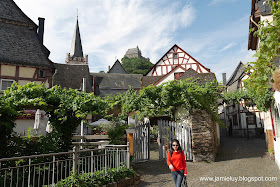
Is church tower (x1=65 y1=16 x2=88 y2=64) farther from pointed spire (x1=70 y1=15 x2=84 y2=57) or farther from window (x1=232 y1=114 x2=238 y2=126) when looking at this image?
window (x1=232 y1=114 x2=238 y2=126)

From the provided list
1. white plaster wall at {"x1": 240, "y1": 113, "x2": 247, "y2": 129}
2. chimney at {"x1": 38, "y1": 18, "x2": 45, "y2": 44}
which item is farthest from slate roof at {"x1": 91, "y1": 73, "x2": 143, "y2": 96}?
white plaster wall at {"x1": 240, "y1": 113, "x2": 247, "y2": 129}

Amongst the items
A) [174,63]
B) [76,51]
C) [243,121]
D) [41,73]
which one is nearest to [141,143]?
[41,73]

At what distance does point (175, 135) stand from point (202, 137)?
1257mm

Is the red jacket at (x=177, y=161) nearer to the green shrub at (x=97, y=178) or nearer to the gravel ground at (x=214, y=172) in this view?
the gravel ground at (x=214, y=172)

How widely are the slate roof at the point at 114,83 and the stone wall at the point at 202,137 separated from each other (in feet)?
79.1

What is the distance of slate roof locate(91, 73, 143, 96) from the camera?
34.2 metres

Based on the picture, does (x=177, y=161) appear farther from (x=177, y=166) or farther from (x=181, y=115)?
(x=181, y=115)

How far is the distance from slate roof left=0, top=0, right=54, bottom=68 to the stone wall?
489 inches

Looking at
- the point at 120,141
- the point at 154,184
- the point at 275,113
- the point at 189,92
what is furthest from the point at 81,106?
the point at 275,113

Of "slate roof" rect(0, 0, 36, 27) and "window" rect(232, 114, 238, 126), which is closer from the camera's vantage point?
"slate roof" rect(0, 0, 36, 27)

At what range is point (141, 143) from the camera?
Answer: 32.1ft

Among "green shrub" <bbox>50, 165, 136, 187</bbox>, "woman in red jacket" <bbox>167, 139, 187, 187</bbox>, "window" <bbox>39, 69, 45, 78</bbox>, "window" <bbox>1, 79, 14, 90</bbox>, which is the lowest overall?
"green shrub" <bbox>50, 165, 136, 187</bbox>

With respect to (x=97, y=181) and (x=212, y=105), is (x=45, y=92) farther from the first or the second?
(x=212, y=105)

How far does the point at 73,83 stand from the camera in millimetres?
27844
